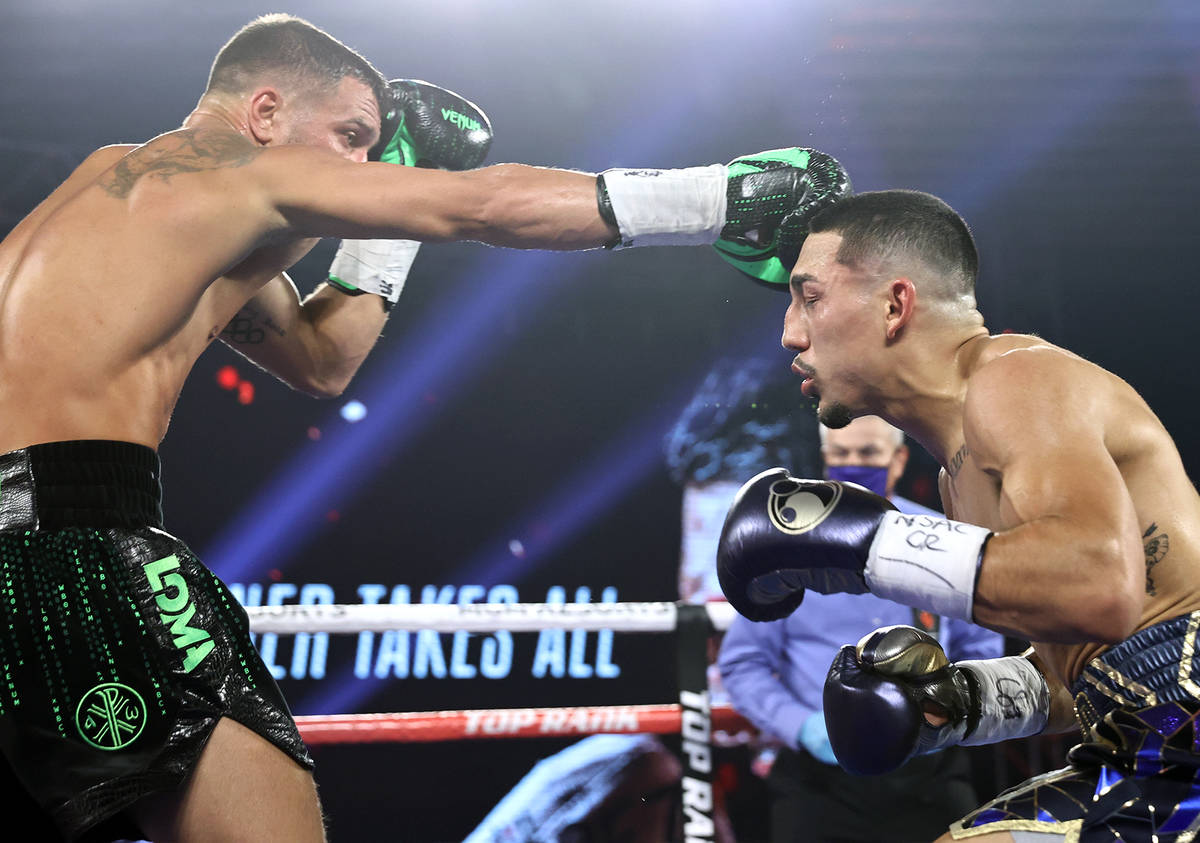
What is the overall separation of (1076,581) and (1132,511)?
0.12 meters

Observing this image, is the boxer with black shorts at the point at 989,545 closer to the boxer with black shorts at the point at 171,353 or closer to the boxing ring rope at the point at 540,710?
the boxer with black shorts at the point at 171,353

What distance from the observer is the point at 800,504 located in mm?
1382

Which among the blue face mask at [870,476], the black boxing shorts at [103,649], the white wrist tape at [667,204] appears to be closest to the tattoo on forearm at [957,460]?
the white wrist tape at [667,204]

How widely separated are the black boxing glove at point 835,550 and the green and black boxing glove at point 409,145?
102 cm

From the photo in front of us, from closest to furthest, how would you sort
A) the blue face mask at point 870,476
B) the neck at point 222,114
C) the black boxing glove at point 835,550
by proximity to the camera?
the black boxing glove at point 835,550 < the neck at point 222,114 < the blue face mask at point 870,476

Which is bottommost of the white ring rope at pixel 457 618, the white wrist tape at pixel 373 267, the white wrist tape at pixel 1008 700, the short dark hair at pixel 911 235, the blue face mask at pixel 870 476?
the white ring rope at pixel 457 618

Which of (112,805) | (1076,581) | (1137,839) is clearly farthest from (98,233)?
(1137,839)

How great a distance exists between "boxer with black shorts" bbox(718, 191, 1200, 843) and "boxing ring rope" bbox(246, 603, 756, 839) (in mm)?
1217

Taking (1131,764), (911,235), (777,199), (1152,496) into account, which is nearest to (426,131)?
(777,199)

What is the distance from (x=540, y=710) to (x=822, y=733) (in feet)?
2.46

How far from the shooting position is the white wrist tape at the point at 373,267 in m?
2.12

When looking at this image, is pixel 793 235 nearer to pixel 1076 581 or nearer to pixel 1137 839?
pixel 1076 581

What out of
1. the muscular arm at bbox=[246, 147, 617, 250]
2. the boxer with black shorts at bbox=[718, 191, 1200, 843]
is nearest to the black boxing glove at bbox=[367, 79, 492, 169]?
the muscular arm at bbox=[246, 147, 617, 250]

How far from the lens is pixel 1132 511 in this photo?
3.78 feet
